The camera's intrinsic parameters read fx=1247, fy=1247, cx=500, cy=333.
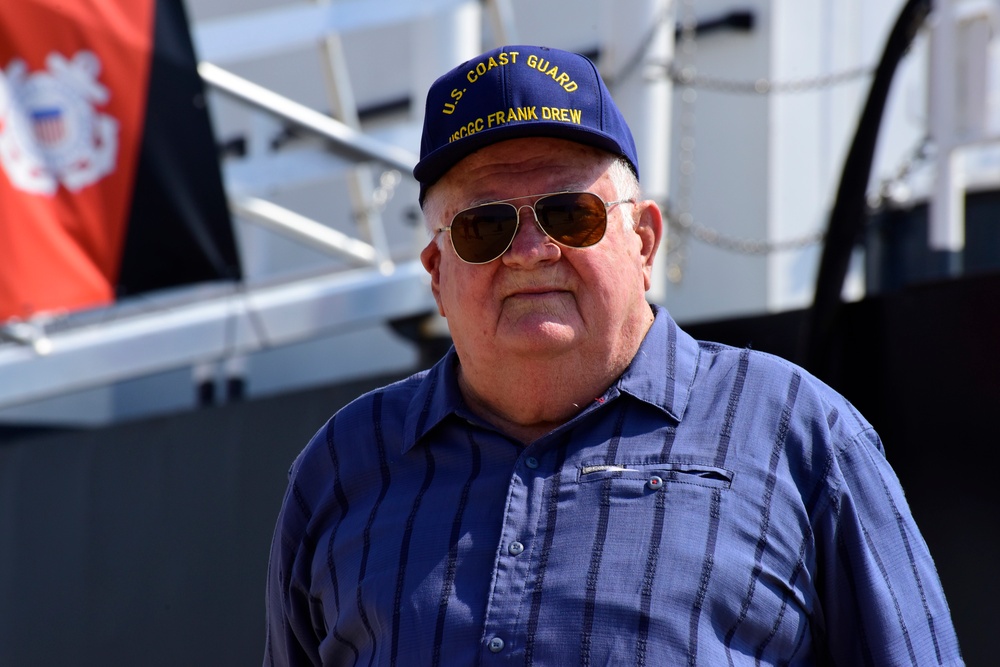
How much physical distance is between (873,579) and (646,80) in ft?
→ 11.4

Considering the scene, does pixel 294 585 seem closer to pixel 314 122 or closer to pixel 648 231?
pixel 648 231

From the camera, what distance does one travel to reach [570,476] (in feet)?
5.89

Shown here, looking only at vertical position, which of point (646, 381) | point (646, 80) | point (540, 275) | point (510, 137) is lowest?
point (646, 381)

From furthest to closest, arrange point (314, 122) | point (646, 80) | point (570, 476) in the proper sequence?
point (646, 80), point (314, 122), point (570, 476)

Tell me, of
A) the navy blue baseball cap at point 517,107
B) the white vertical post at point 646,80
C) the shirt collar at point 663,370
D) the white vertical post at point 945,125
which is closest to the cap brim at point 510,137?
the navy blue baseball cap at point 517,107

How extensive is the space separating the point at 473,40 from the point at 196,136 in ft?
4.24

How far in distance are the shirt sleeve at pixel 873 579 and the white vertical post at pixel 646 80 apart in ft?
10.0

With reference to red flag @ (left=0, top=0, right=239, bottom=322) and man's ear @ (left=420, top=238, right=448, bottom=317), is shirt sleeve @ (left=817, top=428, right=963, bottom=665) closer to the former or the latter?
man's ear @ (left=420, top=238, right=448, bottom=317)

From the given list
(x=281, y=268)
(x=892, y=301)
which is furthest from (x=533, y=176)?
(x=281, y=268)

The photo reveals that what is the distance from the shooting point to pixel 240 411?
14.3 feet

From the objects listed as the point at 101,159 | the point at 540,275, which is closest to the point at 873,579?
the point at 540,275

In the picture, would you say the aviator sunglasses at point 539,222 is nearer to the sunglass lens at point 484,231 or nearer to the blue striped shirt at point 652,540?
the sunglass lens at point 484,231

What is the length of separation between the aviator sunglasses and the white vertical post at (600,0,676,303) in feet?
9.52

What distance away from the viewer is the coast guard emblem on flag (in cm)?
415
